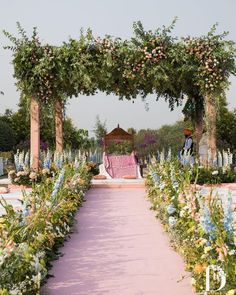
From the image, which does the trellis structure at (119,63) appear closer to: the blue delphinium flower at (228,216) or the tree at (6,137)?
the blue delphinium flower at (228,216)

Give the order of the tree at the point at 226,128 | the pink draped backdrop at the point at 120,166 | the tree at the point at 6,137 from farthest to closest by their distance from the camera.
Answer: the tree at the point at 6,137, the tree at the point at 226,128, the pink draped backdrop at the point at 120,166

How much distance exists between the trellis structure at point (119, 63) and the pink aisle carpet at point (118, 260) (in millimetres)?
5096

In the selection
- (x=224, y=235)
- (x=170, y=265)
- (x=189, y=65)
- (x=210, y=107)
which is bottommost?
(x=170, y=265)

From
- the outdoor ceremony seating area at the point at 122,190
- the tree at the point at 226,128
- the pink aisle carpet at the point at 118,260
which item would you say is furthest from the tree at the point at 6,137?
the pink aisle carpet at the point at 118,260

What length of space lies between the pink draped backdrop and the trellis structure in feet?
10.3

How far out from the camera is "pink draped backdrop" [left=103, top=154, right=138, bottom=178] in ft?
50.9

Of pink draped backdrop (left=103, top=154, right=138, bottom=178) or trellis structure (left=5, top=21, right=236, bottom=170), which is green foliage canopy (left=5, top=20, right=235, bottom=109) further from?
pink draped backdrop (left=103, top=154, right=138, bottom=178)

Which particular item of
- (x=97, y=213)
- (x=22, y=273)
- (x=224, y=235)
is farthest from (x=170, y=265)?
(x=97, y=213)

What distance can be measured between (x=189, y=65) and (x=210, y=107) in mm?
1106

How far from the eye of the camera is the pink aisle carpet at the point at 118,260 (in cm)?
408

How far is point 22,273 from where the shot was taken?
349 cm

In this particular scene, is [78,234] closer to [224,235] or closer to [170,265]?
[170,265]

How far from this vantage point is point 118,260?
4.97 metres

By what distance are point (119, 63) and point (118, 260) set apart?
26.4ft
